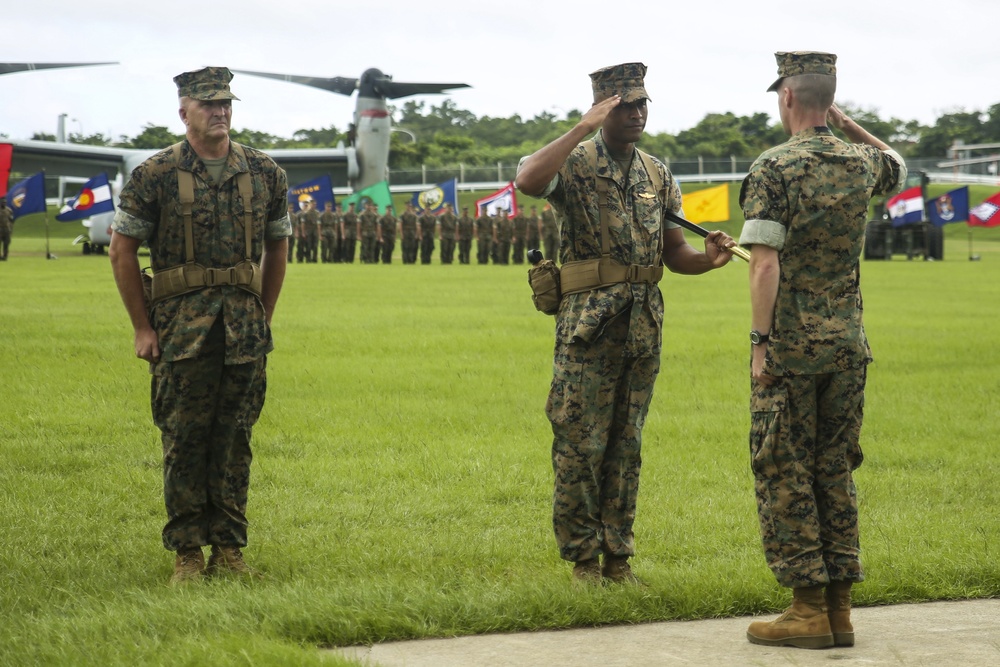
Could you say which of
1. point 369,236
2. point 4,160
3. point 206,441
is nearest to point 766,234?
point 206,441

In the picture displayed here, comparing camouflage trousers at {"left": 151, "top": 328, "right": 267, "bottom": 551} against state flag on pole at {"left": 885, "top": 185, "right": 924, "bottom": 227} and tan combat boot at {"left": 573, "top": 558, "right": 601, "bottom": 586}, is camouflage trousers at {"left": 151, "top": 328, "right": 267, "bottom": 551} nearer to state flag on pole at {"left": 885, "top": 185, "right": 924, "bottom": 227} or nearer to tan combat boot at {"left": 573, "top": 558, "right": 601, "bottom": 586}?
tan combat boot at {"left": 573, "top": 558, "right": 601, "bottom": 586}

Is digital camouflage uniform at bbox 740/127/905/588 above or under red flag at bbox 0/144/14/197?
under

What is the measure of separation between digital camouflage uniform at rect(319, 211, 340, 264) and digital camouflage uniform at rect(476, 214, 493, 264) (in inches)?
179

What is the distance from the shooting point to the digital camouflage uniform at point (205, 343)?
527 centimetres

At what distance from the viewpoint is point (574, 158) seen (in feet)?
→ 16.9

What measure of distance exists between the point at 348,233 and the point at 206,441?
34.5 m

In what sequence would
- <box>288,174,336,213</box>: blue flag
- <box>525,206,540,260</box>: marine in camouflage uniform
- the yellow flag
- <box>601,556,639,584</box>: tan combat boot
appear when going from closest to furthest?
<box>601,556,639,584</box>: tan combat boot → the yellow flag → <box>525,206,540,260</box>: marine in camouflage uniform → <box>288,174,336,213</box>: blue flag

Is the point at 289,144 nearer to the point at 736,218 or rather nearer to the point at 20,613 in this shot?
the point at 736,218

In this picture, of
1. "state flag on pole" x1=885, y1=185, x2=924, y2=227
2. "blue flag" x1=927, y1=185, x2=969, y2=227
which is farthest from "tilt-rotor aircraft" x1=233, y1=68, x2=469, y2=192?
"blue flag" x1=927, y1=185, x2=969, y2=227

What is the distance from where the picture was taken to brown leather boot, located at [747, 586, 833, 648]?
4406mm

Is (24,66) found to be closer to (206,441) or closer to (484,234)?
(484,234)

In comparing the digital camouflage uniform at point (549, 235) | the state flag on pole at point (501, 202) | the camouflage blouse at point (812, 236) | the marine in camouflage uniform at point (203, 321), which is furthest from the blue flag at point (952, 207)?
the marine in camouflage uniform at point (203, 321)

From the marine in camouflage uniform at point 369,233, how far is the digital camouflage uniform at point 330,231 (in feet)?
3.34

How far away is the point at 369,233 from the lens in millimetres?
38500
